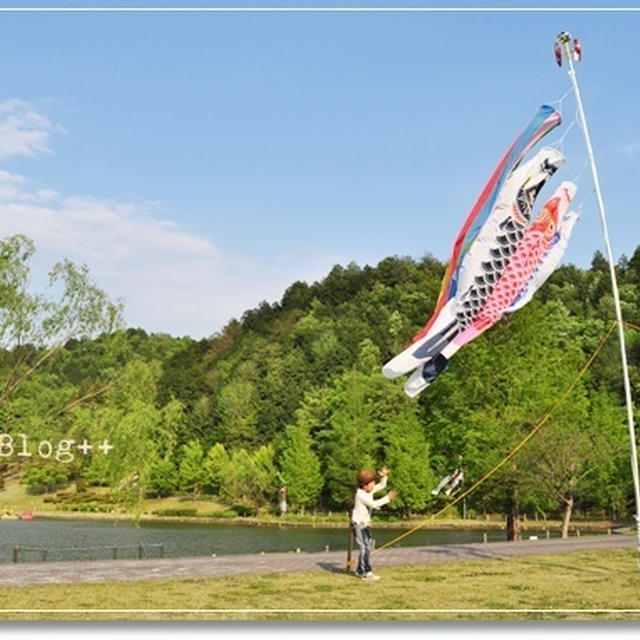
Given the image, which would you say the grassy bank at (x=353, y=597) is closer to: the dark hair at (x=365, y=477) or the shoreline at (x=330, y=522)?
the dark hair at (x=365, y=477)

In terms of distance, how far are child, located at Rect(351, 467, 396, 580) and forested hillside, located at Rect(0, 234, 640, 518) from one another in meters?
6.02

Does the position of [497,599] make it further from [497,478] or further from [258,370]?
[258,370]

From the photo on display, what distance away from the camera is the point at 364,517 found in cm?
920

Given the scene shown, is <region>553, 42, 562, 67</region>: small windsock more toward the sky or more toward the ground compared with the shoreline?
more toward the sky

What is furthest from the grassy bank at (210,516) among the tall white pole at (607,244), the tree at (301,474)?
the tall white pole at (607,244)

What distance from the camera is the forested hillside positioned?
14859 mm

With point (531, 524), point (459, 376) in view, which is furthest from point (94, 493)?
point (459, 376)

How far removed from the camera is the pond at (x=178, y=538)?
2375cm

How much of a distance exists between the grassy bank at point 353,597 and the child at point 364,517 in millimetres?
174

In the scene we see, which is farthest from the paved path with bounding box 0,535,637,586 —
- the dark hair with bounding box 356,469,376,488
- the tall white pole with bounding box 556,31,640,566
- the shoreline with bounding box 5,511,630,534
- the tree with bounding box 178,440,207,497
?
the tree with bounding box 178,440,207,497

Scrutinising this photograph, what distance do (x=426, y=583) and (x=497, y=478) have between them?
1198 cm

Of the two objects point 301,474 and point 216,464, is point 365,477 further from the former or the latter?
point 216,464

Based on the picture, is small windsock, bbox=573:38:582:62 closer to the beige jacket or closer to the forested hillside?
the beige jacket

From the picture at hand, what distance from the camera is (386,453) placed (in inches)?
1446
